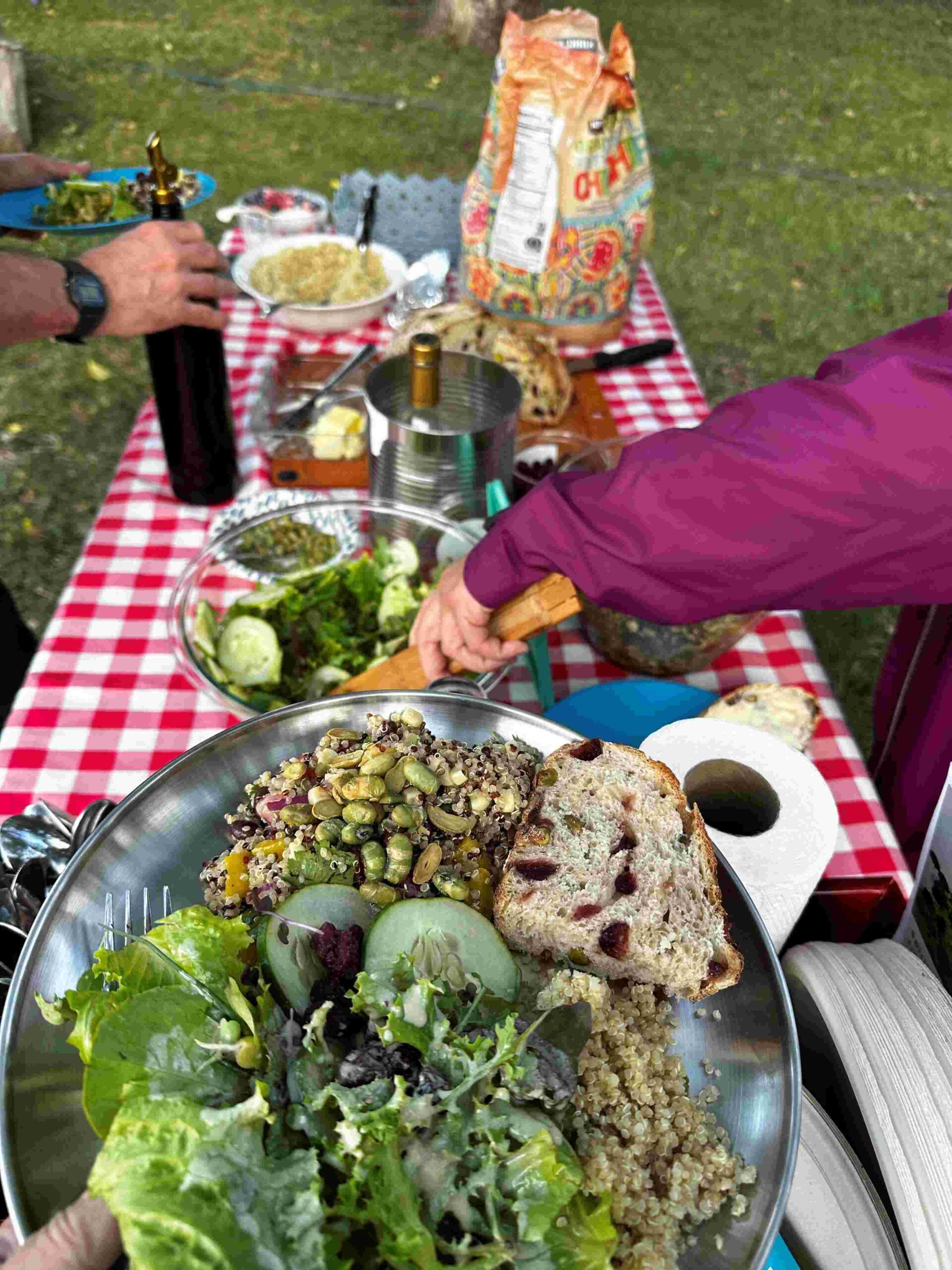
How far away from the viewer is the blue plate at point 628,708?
1333mm

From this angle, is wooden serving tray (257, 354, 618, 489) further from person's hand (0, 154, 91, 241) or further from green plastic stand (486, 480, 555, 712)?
person's hand (0, 154, 91, 241)

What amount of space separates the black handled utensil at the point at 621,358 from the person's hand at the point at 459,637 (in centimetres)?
123

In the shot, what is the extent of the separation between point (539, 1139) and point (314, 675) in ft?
3.09

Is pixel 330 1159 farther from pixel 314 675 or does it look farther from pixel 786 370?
pixel 786 370

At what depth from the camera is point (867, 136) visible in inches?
281

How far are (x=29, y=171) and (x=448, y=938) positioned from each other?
2.46 m

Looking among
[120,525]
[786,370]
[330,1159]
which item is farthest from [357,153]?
[330,1159]

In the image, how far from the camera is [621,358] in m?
2.39

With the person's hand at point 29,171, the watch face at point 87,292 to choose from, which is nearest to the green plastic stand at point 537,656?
the watch face at point 87,292

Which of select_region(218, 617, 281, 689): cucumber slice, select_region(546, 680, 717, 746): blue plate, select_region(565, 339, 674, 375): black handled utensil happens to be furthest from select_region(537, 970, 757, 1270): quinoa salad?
select_region(565, 339, 674, 375): black handled utensil

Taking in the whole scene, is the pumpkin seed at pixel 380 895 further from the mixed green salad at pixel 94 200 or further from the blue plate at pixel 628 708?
the mixed green salad at pixel 94 200

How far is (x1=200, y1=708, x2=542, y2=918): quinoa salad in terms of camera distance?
81 cm

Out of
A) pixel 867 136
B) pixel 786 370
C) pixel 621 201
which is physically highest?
pixel 621 201

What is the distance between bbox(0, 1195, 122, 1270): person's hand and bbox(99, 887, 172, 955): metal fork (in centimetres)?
24
